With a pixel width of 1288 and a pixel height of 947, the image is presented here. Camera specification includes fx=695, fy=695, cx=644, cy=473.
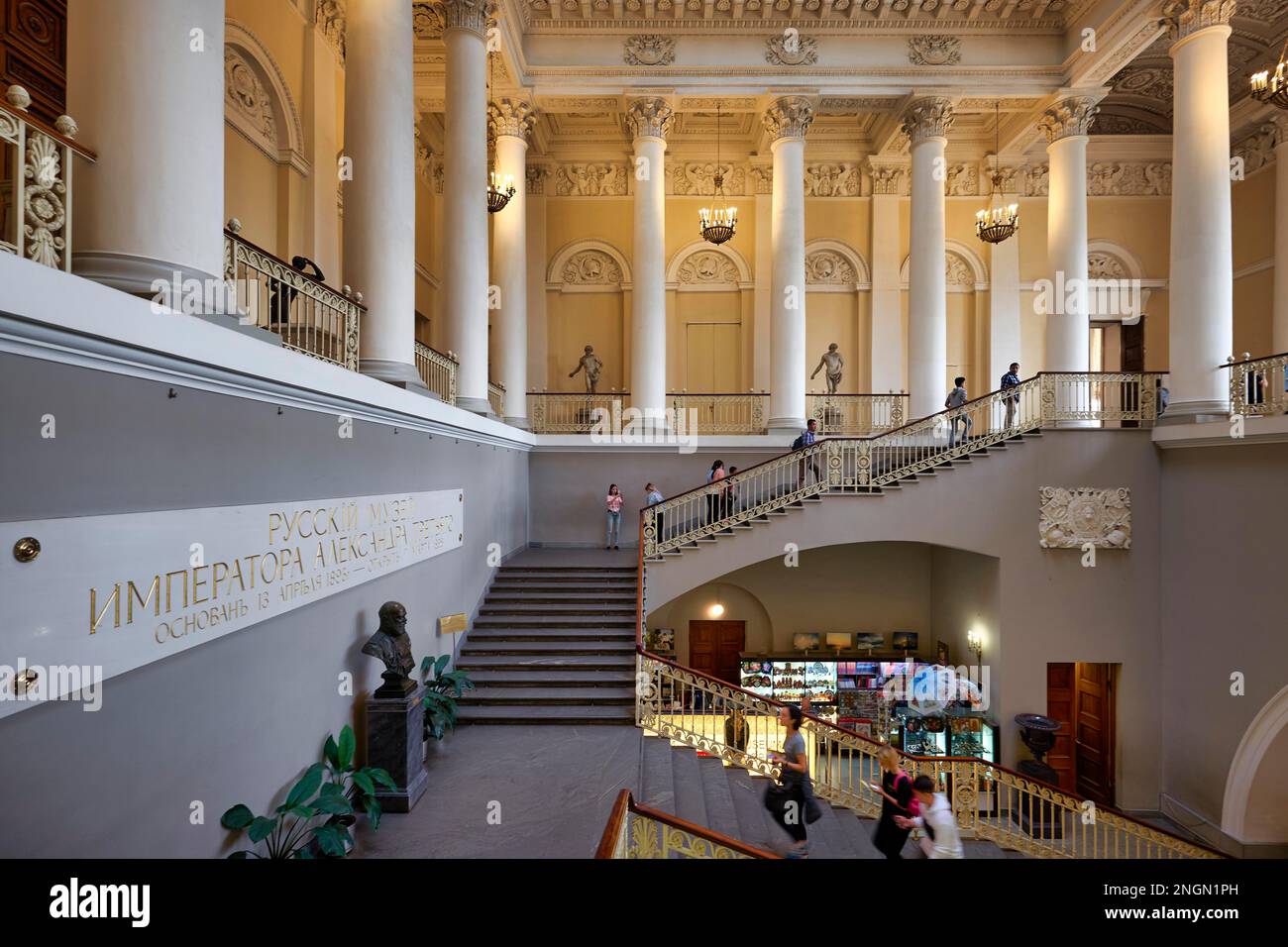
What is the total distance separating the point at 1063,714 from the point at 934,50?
14645 mm

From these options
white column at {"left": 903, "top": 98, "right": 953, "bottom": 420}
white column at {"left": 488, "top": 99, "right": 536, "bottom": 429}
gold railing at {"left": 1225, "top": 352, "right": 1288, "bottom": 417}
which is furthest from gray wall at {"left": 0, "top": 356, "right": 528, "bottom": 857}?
white column at {"left": 903, "top": 98, "right": 953, "bottom": 420}

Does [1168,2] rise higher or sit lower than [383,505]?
higher

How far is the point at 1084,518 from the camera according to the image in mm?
13016

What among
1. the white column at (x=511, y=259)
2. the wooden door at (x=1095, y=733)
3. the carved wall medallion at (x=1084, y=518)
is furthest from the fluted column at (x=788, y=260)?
the wooden door at (x=1095, y=733)

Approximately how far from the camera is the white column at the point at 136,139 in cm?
412

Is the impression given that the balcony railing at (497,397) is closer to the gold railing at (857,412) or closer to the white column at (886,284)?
the gold railing at (857,412)

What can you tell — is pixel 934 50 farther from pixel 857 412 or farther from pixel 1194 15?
pixel 857 412

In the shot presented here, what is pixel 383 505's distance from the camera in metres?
7.51

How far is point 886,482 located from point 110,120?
1215 cm

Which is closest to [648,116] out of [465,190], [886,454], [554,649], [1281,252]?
[465,190]

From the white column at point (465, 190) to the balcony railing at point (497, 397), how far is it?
106 inches

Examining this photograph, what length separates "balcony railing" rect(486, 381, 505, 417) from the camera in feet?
48.0

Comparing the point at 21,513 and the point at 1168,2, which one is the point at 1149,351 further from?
the point at 21,513

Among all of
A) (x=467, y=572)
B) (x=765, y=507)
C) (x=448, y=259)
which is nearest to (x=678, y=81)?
(x=448, y=259)
